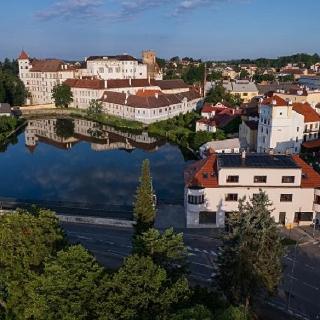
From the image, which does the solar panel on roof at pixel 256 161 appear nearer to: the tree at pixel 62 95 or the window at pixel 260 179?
the window at pixel 260 179

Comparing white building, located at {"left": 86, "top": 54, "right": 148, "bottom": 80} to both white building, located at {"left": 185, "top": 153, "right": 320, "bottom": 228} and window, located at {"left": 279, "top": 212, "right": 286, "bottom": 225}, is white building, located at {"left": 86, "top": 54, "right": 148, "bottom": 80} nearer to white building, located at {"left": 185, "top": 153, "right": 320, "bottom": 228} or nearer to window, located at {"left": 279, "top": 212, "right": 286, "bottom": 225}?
white building, located at {"left": 185, "top": 153, "right": 320, "bottom": 228}

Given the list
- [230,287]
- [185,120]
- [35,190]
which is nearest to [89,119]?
[185,120]

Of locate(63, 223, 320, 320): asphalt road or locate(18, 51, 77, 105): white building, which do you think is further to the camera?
locate(18, 51, 77, 105): white building

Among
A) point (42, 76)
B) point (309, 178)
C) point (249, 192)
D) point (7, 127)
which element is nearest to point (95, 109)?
point (7, 127)

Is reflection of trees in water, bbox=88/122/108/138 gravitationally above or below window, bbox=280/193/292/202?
below

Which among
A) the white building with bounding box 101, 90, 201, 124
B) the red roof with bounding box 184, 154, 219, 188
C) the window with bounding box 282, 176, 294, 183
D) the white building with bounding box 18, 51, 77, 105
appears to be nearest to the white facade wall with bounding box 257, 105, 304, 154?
the red roof with bounding box 184, 154, 219, 188

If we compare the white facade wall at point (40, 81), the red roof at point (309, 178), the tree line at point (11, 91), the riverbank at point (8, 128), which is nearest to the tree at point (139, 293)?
the red roof at point (309, 178)

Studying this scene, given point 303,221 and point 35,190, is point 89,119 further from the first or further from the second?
point 303,221
